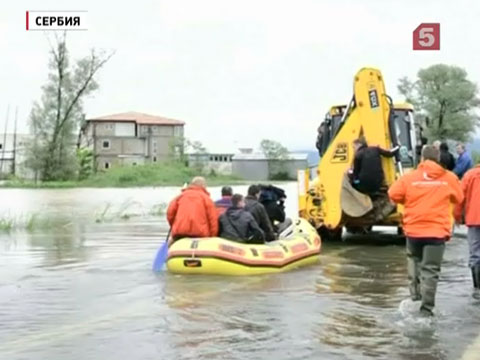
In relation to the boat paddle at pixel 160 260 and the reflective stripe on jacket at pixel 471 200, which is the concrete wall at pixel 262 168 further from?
the reflective stripe on jacket at pixel 471 200

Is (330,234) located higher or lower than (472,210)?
lower

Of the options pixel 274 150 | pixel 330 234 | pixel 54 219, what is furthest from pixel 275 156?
pixel 330 234

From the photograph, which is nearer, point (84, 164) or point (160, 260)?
point (160, 260)

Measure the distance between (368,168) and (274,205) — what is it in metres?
2.72

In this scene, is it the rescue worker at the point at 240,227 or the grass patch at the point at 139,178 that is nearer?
the rescue worker at the point at 240,227

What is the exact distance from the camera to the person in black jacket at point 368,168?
17.6 m

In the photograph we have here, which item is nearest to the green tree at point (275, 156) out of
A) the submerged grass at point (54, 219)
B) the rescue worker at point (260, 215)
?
the submerged grass at point (54, 219)

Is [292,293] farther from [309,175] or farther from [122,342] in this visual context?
[309,175]

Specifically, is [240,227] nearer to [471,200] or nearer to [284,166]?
[471,200]

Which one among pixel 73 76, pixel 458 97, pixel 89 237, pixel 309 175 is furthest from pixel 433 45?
pixel 73 76

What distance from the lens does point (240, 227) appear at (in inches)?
541

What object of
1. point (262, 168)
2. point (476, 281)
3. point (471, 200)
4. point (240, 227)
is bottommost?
point (476, 281)

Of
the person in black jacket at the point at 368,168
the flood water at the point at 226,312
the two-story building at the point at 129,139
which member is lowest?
the flood water at the point at 226,312

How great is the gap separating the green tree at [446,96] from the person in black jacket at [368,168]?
51.3 meters
